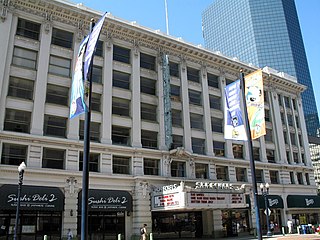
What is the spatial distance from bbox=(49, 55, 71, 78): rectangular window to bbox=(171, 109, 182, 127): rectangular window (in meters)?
13.3

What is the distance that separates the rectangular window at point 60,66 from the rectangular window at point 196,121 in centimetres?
1625

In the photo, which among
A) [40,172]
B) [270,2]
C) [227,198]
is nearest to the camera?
[40,172]

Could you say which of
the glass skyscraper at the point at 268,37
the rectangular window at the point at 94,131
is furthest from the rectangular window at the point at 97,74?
the glass skyscraper at the point at 268,37

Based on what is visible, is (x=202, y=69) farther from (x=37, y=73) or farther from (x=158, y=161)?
(x=37, y=73)

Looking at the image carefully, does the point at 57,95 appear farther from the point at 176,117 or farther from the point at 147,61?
the point at 176,117

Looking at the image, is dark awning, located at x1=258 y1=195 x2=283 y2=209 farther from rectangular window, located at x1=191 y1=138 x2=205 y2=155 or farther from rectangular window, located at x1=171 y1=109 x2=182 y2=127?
rectangular window, located at x1=171 y1=109 x2=182 y2=127

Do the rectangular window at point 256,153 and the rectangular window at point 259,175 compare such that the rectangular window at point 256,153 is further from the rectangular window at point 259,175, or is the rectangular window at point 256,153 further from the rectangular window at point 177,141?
the rectangular window at point 177,141

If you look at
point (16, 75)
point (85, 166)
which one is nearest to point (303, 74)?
point (16, 75)

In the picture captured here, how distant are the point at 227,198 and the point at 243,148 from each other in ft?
44.5

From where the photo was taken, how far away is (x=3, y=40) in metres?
31.6

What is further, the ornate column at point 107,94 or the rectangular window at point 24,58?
the ornate column at point 107,94

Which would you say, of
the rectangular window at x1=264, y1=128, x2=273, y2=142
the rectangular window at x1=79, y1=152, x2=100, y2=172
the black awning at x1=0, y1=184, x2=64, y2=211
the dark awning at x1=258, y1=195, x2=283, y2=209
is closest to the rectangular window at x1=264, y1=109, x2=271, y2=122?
the rectangular window at x1=264, y1=128, x2=273, y2=142

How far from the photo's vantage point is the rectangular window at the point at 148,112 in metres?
38.6

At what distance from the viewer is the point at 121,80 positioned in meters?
38.3
